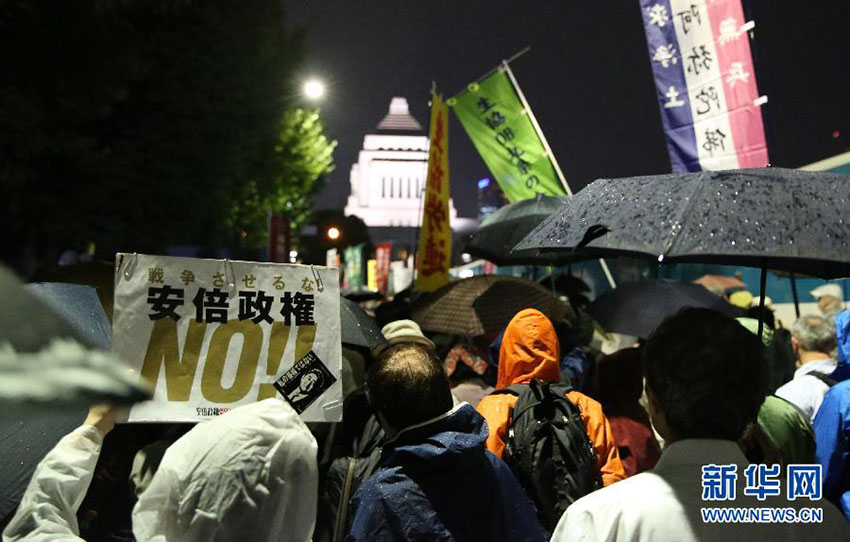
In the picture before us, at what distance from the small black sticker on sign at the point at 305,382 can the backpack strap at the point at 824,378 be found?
8.81 ft

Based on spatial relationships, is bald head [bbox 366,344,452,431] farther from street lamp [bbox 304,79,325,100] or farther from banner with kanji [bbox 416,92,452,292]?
street lamp [bbox 304,79,325,100]

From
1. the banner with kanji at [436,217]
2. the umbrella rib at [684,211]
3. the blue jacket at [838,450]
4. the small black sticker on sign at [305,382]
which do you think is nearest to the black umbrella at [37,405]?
the small black sticker on sign at [305,382]

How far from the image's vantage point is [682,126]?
22.3 feet

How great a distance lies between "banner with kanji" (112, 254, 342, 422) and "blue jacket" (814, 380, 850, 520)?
6.74 ft

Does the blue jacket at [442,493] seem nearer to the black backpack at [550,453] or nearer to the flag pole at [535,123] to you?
the black backpack at [550,453]

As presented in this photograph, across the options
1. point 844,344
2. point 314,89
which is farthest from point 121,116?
point 844,344

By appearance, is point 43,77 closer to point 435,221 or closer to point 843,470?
point 435,221

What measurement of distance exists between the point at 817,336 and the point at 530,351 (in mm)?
2215

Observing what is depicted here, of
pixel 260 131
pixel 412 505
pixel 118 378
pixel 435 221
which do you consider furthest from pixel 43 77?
pixel 118 378

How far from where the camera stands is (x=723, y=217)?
2.56 m

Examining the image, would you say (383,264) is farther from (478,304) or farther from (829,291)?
Answer: (478,304)

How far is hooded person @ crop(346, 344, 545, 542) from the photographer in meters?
2.32

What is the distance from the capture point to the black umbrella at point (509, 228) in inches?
290

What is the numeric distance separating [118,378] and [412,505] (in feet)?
5.63
